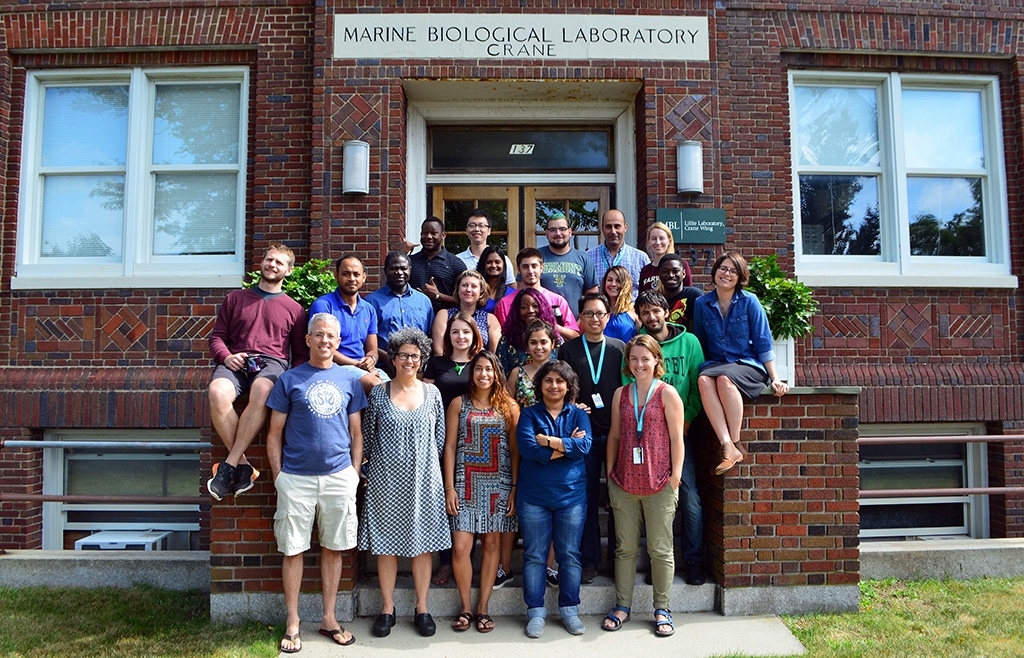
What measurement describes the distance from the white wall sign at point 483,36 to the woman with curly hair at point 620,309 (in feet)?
9.78

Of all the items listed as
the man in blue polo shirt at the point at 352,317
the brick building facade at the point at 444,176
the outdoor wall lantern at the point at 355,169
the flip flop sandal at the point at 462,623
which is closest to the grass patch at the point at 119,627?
the flip flop sandal at the point at 462,623

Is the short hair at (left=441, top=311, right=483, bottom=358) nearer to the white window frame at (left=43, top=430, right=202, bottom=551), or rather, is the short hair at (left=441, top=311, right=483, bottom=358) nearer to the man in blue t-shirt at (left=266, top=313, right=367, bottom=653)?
the man in blue t-shirt at (left=266, top=313, right=367, bottom=653)

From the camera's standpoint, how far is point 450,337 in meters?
4.48

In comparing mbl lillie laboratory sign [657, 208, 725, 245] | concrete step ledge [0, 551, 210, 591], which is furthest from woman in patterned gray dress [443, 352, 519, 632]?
mbl lillie laboratory sign [657, 208, 725, 245]

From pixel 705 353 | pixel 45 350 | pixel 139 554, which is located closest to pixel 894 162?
pixel 705 353

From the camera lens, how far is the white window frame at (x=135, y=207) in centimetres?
679

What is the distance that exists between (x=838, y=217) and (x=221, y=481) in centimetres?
630

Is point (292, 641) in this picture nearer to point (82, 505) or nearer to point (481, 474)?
point (481, 474)

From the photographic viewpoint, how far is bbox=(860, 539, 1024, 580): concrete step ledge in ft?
17.5

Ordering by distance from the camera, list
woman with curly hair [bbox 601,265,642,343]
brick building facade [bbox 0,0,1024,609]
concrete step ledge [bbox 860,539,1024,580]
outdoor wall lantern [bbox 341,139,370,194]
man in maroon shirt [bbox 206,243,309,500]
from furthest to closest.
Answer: brick building facade [bbox 0,0,1024,609] → outdoor wall lantern [bbox 341,139,370,194] → concrete step ledge [bbox 860,539,1024,580] → woman with curly hair [bbox 601,265,642,343] → man in maroon shirt [bbox 206,243,309,500]

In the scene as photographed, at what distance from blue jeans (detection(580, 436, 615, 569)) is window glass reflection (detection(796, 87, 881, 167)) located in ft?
14.8

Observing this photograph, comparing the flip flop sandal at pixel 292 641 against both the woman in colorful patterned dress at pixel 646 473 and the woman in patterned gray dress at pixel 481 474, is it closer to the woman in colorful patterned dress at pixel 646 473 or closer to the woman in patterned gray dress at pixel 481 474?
the woman in patterned gray dress at pixel 481 474

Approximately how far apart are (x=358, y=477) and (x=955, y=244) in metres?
6.60

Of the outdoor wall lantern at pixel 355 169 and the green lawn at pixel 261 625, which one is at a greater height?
the outdoor wall lantern at pixel 355 169
